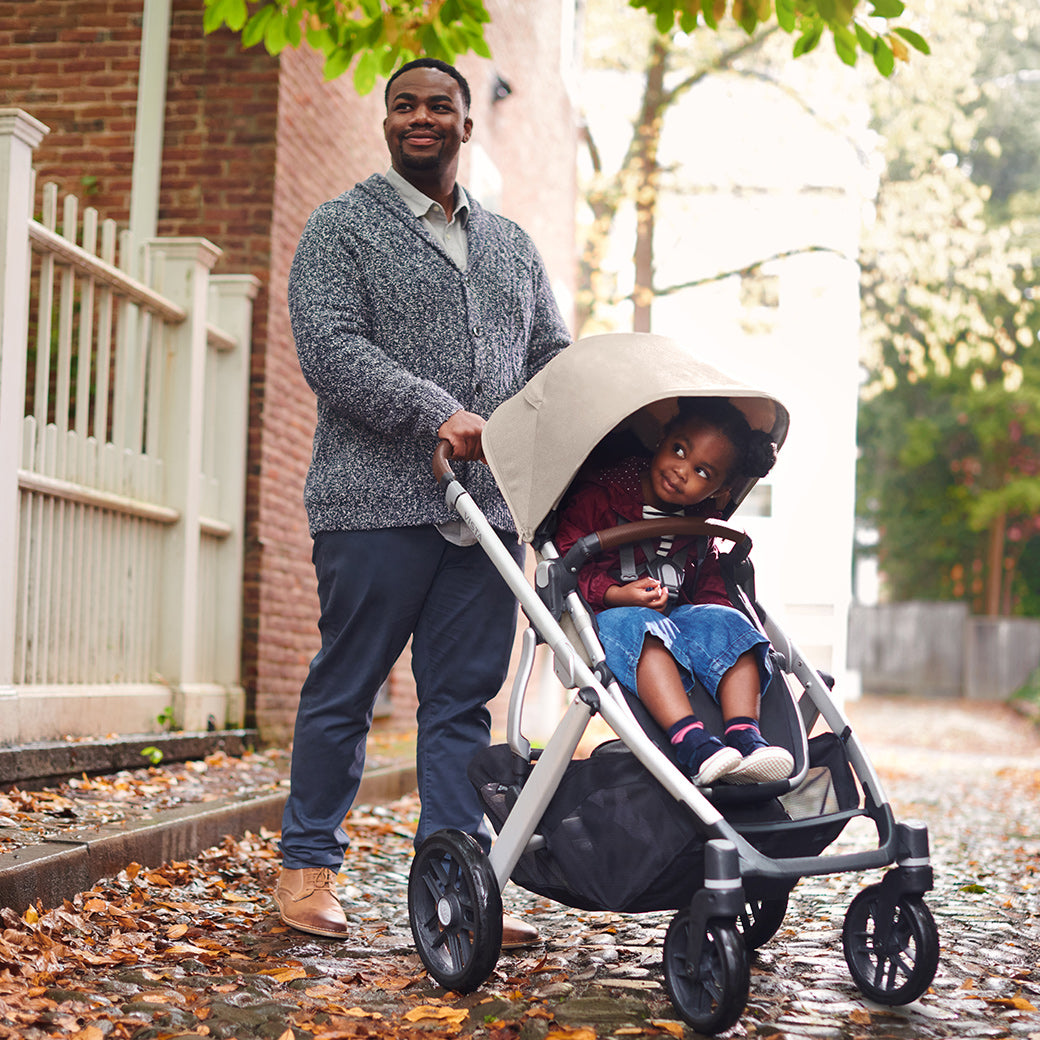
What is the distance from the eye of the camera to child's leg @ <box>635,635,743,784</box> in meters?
2.92

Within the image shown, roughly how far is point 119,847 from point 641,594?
6.82 feet

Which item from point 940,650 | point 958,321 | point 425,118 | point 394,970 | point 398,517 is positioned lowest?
point 940,650

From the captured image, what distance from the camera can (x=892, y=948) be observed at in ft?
10.4

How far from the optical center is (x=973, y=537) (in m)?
30.8

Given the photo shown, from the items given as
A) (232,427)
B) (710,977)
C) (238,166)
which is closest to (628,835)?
(710,977)

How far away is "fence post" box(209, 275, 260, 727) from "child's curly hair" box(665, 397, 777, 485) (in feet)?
15.9

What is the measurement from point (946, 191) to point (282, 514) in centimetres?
1339

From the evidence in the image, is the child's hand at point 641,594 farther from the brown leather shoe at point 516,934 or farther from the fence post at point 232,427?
the fence post at point 232,427

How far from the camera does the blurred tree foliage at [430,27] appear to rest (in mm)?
5496

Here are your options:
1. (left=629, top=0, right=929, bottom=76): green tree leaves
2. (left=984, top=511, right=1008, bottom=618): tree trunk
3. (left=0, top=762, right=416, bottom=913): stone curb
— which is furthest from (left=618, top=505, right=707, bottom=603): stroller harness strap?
(left=984, top=511, right=1008, bottom=618): tree trunk

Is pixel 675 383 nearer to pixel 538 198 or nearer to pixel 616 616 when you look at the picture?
pixel 616 616

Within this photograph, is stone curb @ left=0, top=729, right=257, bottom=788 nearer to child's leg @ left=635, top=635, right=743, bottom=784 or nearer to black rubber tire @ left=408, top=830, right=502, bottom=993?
black rubber tire @ left=408, top=830, right=502, bottom=993

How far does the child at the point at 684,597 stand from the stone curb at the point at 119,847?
68.4 inches

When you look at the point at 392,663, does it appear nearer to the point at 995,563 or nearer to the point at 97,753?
the point at 97,753
